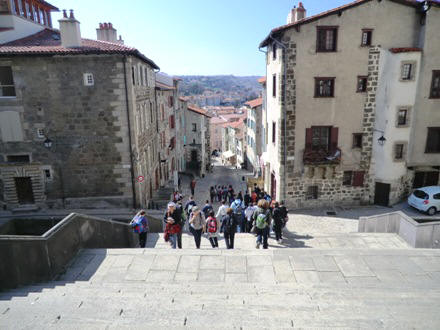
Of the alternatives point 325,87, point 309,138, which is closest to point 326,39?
point 325,87

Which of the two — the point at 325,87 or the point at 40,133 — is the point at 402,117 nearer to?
the point at 325,87

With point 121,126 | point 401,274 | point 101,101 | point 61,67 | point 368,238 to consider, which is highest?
point 61,67

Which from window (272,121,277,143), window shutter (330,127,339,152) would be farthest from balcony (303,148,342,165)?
window (272,121,277,143)

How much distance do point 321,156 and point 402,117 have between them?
196 inches

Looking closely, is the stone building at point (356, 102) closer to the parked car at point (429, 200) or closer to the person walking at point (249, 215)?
the parked car at point (429, 200)

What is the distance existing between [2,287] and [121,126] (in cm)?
1088

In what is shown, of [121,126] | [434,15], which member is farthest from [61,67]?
[434,15]

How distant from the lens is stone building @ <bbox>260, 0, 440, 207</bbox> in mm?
16906

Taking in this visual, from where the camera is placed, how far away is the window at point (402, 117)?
17.9 metres

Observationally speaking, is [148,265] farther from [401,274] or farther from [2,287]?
[401,274]

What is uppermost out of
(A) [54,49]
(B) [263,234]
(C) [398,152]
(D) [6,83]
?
(A) [54,49]

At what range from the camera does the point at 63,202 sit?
1762cm

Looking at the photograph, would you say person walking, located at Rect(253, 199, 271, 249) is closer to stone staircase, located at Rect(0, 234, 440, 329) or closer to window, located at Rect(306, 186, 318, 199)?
stone staircase, located at Rect(0, 234, 440, 329)

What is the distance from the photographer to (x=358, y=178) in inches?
745
